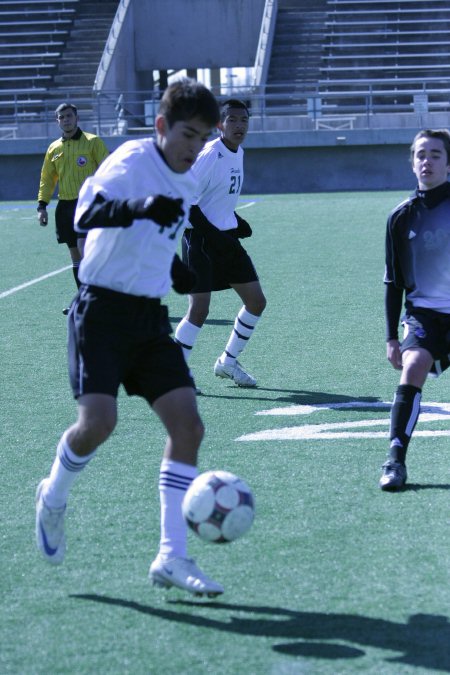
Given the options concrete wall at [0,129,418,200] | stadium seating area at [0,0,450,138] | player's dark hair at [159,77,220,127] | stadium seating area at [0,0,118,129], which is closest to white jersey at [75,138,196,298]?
player's dark hair at [159,77,220,127]

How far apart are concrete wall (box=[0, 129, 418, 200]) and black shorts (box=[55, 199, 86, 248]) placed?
17.2 m

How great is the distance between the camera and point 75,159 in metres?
12.2

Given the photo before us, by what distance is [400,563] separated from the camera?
4.19 meters

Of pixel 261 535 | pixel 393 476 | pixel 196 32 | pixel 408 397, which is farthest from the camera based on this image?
pixel 196 32

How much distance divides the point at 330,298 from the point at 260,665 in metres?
8.74

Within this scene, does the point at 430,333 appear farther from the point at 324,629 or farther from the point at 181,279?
the point at 324,629

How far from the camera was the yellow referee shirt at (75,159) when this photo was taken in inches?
479

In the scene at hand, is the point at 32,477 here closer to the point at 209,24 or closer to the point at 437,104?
the point at 437,104

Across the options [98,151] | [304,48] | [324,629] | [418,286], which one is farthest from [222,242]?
[304,48]

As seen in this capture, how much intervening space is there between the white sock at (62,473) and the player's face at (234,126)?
3974mm

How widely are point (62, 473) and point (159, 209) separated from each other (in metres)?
Result: 1.01

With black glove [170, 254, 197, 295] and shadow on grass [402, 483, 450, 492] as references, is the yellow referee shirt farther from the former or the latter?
black glove [170, 254, 197, 295]

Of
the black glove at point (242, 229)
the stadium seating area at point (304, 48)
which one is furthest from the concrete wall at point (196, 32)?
the black glove at point (242, 229)

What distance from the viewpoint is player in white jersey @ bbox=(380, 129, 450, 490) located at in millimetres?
5379
